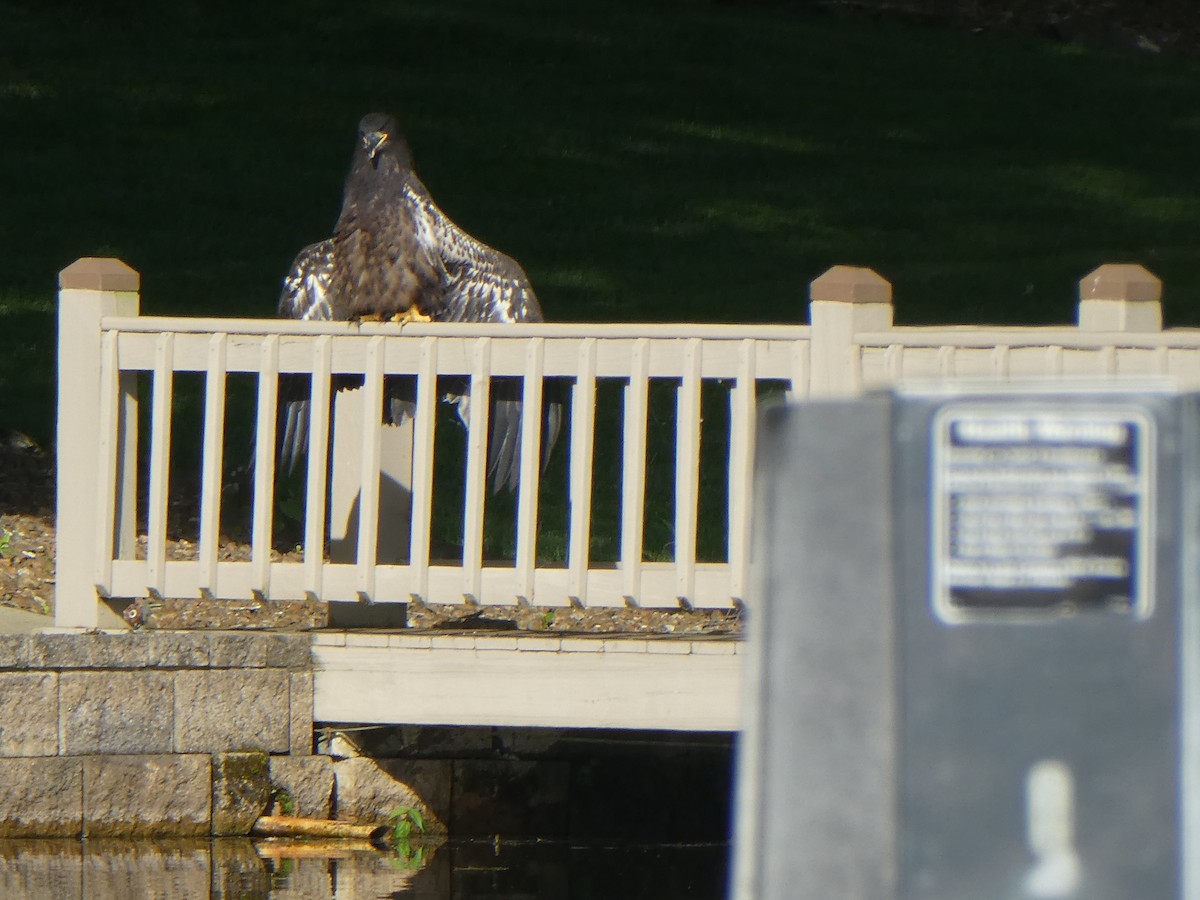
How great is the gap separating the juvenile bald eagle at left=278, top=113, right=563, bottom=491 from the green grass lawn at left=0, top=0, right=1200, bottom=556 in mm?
2796

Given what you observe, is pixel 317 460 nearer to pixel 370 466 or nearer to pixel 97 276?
pixel 370 466

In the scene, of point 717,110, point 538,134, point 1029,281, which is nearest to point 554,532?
point 1029,281

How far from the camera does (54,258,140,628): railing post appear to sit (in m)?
5.86

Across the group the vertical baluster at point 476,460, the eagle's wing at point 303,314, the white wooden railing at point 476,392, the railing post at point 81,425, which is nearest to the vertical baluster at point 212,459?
the white wooden railing at point 476,392

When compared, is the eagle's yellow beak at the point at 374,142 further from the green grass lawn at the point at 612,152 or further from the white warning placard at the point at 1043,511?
the white warning placard at the point at 1043,511

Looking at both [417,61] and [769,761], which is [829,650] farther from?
[417,61]

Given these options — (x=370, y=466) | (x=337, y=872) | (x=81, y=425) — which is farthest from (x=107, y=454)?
(x=337, y=872)

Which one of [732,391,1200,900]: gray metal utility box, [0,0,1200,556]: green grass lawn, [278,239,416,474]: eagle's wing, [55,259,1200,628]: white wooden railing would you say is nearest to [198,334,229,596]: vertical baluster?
[55,259,1200,628]: white wooden railing

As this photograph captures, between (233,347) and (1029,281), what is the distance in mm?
7533

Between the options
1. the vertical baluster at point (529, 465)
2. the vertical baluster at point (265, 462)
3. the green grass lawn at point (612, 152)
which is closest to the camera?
the vertical baluster at point (529, 465)

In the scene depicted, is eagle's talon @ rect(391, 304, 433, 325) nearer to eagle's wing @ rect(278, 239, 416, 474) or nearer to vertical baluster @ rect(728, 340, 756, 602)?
eagle's wing @ rect(278, 239, 416, 474)

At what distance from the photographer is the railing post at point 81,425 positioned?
5.86 metres

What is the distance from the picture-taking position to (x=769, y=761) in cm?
175

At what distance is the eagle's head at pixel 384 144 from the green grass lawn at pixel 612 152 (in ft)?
9.22
